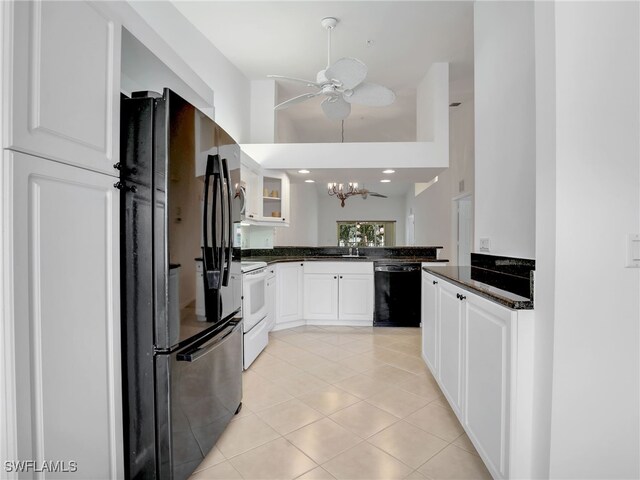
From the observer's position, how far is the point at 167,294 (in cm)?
142

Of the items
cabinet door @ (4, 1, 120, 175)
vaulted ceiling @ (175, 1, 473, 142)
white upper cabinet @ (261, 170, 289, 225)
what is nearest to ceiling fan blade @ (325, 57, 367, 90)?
vaulted ceiling @ (175, 1, 473, 142)

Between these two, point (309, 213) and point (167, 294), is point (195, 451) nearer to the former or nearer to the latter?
point (167, 294)

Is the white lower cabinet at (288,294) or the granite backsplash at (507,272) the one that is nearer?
the granite backsplash at (507,272)

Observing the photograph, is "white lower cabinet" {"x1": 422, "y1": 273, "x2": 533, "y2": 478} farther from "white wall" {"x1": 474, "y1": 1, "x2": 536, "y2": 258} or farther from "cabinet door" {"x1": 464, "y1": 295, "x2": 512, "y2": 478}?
"white wall" {"x1": 474, "y1": 1, "x2": 536, "y2": 258}

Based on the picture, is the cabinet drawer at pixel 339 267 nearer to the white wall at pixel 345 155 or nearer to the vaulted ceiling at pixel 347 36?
the white wall at pixel 345 155

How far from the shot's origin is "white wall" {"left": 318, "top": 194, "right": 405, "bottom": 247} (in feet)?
36.4

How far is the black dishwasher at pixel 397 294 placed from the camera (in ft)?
14.4

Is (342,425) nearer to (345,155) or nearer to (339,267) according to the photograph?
(339,267)

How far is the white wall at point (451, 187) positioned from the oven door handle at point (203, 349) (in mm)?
4418

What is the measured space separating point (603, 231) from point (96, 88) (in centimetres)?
187

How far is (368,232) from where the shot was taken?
1182 centimetres

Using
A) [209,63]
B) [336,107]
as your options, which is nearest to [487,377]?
[336,107]

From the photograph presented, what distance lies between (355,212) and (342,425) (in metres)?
9.43

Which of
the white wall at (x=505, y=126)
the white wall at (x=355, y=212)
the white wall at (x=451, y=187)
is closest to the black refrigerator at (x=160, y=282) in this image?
the white wall at (x=505, y=126)
